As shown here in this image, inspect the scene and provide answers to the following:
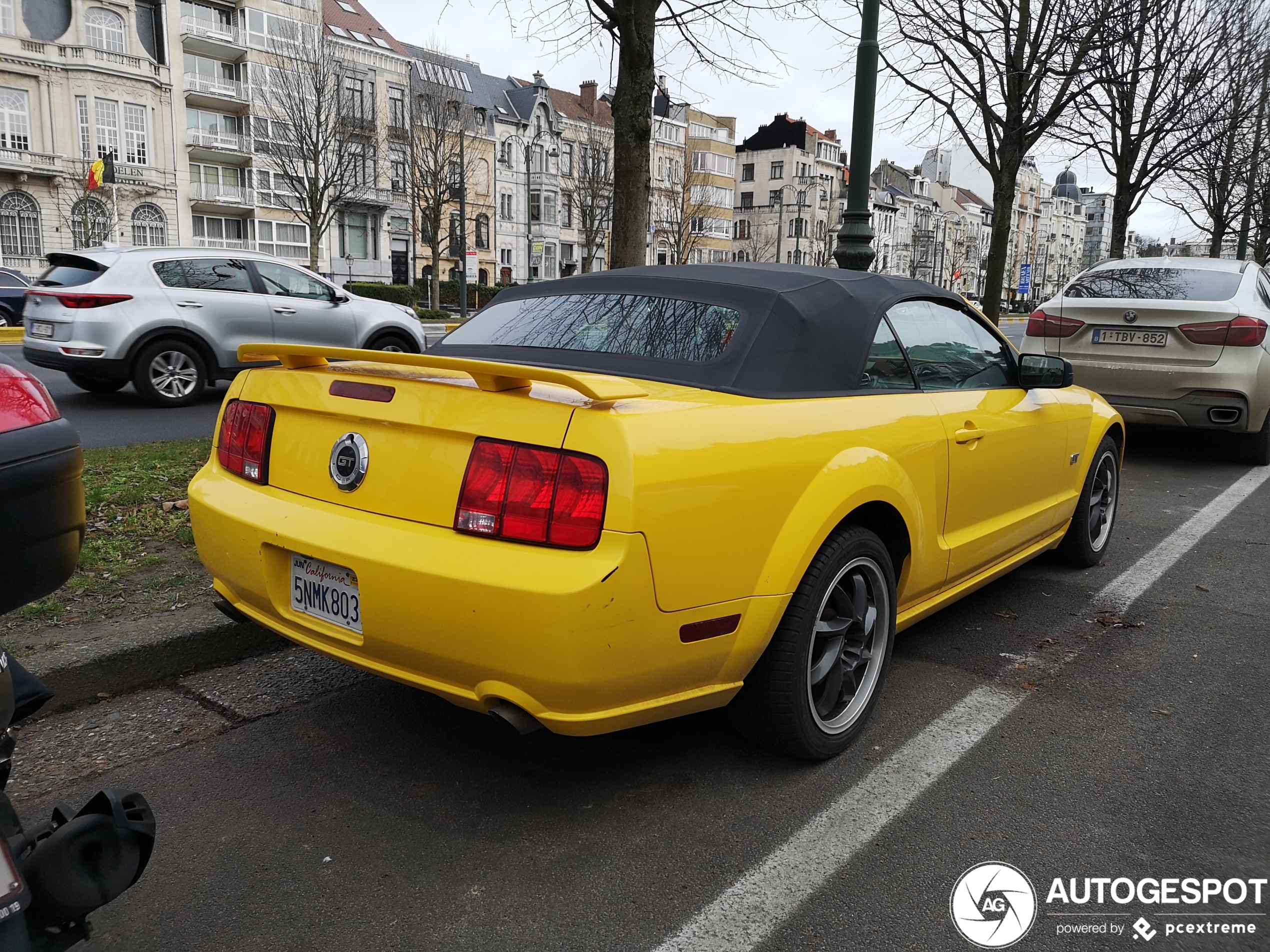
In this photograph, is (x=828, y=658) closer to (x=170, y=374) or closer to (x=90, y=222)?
(x=170, y=374)

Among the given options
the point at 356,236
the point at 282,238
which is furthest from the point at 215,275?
the point at 356,236

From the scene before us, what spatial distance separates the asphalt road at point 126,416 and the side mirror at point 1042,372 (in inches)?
259

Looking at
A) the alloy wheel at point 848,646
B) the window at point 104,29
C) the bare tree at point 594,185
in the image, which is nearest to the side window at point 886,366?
the alloy wheel at point 848,646

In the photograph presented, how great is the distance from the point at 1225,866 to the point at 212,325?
34.1ft

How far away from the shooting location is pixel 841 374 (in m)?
3.14

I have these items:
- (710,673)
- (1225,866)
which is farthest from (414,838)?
(1225,866)

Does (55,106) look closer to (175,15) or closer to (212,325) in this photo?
(175,15)

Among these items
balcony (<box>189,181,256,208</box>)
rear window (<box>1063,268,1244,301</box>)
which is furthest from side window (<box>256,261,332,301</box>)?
balcony (<box>189,181,256,208</box>)

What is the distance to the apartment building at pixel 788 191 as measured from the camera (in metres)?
84.8

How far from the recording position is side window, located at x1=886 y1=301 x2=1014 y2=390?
3.58m

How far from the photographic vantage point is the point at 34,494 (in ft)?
5.81

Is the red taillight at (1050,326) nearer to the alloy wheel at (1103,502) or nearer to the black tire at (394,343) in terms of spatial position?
the alloy wheel at (1103,502)

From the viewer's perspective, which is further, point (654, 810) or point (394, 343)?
point (394, 343)

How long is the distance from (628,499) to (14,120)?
157ft
